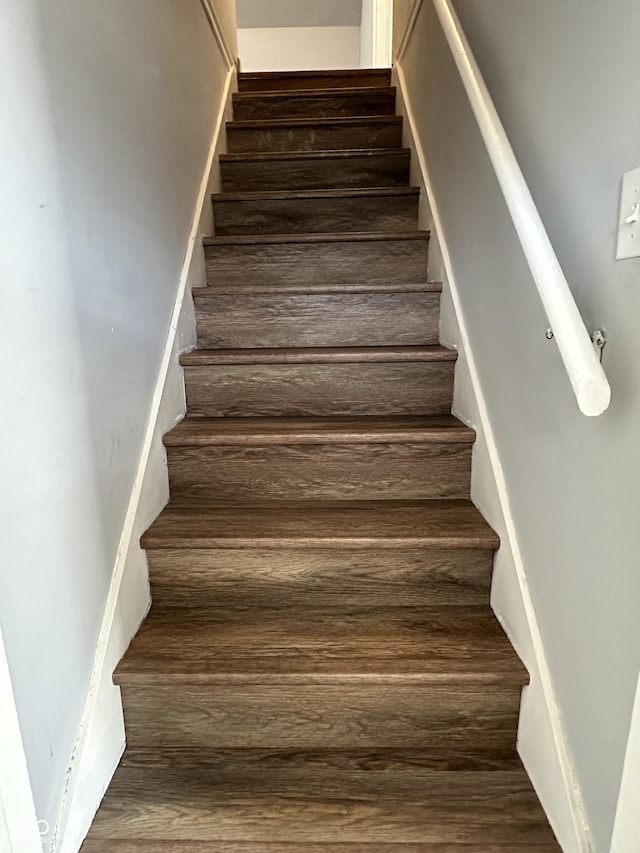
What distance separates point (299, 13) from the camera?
478 cm

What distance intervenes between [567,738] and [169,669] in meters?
0.74

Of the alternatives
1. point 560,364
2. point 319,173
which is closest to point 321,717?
point 560,364

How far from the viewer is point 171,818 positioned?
97cm

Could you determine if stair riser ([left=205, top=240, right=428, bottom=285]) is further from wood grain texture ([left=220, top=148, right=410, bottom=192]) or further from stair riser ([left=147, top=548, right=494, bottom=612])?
stair riser ([left=147, top=548, right=494, bottom=612])

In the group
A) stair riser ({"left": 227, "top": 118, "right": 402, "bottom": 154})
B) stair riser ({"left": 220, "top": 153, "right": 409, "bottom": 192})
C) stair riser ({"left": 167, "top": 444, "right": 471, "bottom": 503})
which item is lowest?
stair riser ({"left": 167, "top": 444, "right": 471, "bottom": 503})

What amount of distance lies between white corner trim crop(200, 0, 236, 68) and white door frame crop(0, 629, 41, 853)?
2.49 metres

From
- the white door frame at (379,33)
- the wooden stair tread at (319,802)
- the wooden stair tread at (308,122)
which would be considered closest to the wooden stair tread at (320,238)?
the wooden stair tread at (308,122)

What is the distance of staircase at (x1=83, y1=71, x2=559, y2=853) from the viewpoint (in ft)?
3.21

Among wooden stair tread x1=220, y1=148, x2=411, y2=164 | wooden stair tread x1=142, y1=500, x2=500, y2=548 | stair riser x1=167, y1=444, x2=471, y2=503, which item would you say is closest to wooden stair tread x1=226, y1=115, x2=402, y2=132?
wooden stair tread x1=220, y1=148, x2=411, y2=164

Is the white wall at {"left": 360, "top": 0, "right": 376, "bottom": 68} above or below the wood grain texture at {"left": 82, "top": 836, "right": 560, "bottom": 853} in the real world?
above

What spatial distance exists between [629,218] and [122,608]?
3.70 ft

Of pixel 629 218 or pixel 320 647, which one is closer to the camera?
pixel 629 218

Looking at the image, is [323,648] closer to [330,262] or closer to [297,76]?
[330,262]

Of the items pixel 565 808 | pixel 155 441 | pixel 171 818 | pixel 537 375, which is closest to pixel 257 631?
pixel 171 818
